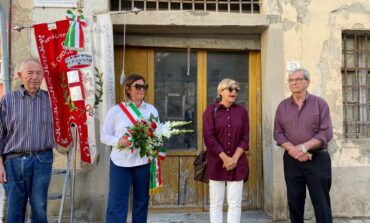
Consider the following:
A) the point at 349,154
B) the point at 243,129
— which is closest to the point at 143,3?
the point at 243,129

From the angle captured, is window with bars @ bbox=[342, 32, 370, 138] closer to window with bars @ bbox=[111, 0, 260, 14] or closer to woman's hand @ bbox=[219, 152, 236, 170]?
window with bars @ bbox=[111, 0, 260, 14]

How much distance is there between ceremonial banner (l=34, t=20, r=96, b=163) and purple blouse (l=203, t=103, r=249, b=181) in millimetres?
1379

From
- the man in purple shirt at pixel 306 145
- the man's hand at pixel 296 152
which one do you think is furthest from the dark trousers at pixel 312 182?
the man's hand at pixel 296 152

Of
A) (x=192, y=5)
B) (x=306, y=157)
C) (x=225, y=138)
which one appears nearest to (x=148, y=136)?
(x=225, y=138)

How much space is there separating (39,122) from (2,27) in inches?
65.1

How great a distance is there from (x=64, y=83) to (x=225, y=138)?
188cm

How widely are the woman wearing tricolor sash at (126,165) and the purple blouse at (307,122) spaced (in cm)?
145

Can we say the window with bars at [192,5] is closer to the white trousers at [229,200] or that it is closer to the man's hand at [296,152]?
the man's hand at [296,152]

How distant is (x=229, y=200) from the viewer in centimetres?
455

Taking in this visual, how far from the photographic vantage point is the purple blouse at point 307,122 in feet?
14.4

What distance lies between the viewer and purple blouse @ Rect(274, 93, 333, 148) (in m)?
4.39

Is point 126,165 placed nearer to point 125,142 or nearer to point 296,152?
point 125,142

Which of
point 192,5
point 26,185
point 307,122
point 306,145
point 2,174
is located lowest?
point 26,185

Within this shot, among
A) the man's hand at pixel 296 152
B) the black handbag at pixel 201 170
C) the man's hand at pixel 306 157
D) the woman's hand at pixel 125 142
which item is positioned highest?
the woman's hand at pixel 125 142
